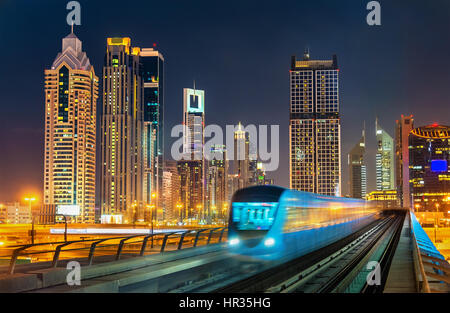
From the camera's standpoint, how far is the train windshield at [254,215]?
2366 centimetres

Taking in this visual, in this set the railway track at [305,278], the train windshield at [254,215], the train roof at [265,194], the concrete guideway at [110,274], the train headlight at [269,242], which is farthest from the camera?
the train roof at [265,194]

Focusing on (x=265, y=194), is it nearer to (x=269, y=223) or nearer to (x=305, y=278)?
(x=269, y=223)

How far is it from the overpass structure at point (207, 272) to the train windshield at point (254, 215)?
158cm

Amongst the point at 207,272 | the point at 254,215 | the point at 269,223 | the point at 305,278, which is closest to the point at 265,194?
the point at 254,215

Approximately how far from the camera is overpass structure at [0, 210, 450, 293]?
46.9ft

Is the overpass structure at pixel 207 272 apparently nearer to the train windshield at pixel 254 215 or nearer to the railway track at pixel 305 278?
the railway track at pixel 305 278

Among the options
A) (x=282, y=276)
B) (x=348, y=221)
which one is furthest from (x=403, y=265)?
(x=348, y=221)

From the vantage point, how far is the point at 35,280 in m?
13.8

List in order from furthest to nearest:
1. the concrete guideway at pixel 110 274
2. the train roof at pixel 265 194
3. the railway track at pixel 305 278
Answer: the train roof at pixel 265 194 < the railway track at pixel 305 278 < the concrete guideway at pixel 110 274

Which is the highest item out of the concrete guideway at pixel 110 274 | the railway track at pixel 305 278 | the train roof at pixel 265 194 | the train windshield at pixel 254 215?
the train roof at pixel 265 194

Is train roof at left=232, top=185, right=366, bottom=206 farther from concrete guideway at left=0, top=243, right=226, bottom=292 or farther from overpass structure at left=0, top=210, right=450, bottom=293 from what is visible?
concrete guideway at left=0, top=243, right=226, bottom=292

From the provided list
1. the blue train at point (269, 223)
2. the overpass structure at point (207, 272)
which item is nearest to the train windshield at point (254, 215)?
the blue train at point (269, 223)
